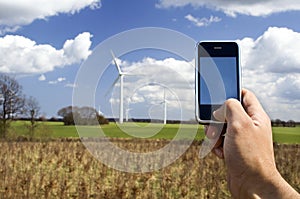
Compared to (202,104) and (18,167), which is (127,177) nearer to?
(18,167)

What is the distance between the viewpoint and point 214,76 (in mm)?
1192

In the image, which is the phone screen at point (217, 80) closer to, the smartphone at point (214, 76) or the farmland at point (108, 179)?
the smartphone at point (214, 76)

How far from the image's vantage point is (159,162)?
645cm

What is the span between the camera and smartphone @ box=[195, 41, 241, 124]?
1.13 m

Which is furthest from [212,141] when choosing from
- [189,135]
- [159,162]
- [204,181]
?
[159,162]

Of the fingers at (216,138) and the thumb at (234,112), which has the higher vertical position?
the thumb at (234,112)

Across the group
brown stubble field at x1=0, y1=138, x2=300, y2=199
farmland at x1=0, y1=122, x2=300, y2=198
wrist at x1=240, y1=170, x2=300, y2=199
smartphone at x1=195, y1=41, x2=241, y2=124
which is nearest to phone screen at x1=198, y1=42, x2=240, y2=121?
smartphone at x1=195, y1=41, x2=241, y2=124

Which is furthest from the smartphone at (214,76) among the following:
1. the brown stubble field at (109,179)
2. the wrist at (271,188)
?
the brown stubble field at (109,179)

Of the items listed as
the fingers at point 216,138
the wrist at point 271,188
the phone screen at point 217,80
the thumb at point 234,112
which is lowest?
the wrist at point 271,188

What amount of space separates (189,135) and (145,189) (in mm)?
3542

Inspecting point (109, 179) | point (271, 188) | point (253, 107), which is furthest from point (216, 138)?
point (109, 179)

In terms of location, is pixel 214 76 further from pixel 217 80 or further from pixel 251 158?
pixel 251 158

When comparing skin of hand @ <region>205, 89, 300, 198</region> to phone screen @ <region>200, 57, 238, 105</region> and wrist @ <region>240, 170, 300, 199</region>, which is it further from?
phone screen @ <region>200, 57, 238, 105</region>

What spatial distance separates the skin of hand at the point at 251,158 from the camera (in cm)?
88
